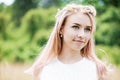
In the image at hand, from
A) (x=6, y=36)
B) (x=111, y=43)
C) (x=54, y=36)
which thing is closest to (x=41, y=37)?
(x=6, y=36)

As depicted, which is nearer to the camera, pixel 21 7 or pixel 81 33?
pixel 81 33

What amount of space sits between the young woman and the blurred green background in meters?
1.20

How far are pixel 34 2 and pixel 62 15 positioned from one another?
4.41ft

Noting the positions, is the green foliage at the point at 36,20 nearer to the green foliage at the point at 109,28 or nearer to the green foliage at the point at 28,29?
the green foliage at the point at 28,29

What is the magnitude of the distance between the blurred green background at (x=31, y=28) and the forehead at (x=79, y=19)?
127 centimetres

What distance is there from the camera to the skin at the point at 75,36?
1490 mm

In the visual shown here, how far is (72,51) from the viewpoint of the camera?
5.13ft

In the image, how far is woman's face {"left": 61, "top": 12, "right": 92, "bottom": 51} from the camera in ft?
4.88

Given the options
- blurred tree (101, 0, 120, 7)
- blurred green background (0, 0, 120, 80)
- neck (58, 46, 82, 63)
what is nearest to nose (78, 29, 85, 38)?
neck (58, 46, 82, 63)

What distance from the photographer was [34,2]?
113 inches

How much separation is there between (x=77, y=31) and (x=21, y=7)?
143cm

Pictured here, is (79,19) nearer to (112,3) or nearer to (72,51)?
(72,51)

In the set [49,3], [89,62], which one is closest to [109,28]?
[49,3]

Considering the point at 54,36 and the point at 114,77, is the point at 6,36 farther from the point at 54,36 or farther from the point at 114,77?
the point at 54,36
